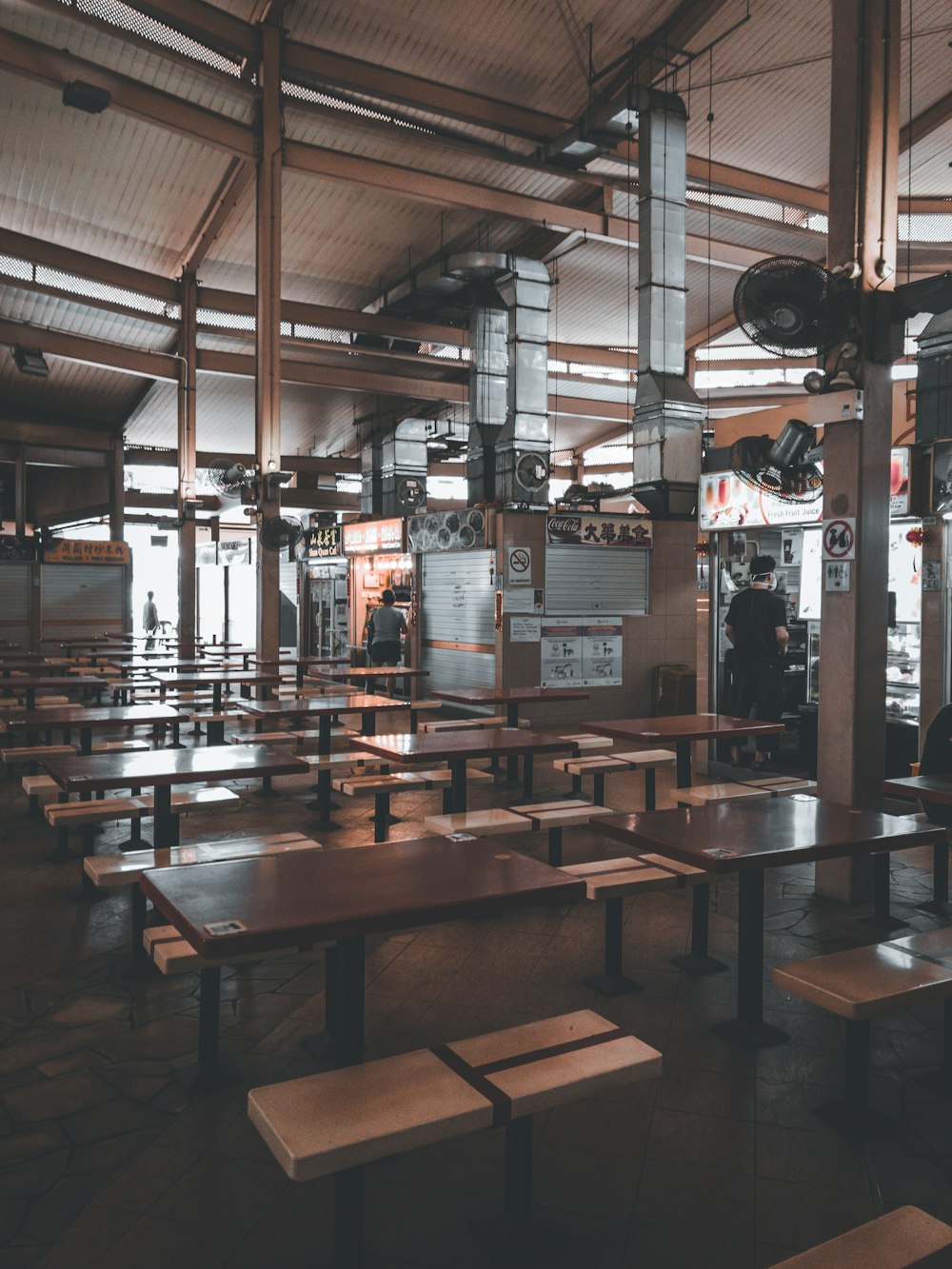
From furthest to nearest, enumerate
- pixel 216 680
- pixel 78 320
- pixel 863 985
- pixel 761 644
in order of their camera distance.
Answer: pixel 78 320
pixel 216 680
pixel 761 644
pixel 863 985

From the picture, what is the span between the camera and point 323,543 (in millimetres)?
16375

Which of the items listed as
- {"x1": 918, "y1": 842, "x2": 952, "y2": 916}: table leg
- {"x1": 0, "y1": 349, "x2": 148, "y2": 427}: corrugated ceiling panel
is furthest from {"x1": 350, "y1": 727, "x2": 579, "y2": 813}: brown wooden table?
{"x1": 0, "y1": 349, "x2": 148, "y2": 427}: corrugated ceiling panel

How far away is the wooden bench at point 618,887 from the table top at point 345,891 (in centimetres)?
97

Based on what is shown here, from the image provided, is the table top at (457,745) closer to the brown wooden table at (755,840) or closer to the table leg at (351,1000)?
the brown wooden table at (755,840)

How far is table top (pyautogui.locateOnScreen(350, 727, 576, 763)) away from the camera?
475 centimetres

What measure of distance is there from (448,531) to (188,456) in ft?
17.1

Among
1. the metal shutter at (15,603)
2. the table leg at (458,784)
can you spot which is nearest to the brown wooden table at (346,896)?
the table leg at (458,784)

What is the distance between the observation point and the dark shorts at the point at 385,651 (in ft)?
39.0

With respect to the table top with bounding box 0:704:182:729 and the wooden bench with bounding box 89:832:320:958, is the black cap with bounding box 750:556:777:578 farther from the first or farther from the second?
the wooden bench with bounding box 89:832:320:958

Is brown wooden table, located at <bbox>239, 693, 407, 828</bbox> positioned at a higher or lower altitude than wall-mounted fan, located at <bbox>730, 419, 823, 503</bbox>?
lower

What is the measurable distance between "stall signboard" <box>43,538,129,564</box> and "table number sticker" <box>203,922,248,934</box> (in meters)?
15.6

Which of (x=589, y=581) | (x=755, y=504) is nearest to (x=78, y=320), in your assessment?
(x=589, y=581)

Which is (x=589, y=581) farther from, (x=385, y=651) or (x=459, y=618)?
(x=385, y=651)

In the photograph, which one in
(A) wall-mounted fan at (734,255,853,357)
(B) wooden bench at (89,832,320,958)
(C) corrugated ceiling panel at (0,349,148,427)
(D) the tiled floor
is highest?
(C) corrugated ceiling panel at (0,349,148,427)
